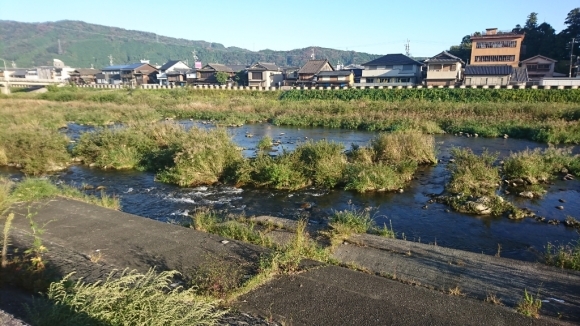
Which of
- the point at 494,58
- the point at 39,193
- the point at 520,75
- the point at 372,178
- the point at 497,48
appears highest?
the point at 497,48

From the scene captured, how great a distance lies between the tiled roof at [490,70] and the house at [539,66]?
593cm

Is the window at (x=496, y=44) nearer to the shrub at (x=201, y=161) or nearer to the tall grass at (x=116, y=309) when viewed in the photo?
the shrub at (x=201, y=161)

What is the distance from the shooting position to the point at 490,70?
4441cm

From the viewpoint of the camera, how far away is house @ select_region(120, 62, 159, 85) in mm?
78250

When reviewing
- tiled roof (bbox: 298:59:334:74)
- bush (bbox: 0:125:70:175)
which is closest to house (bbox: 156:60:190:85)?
tiled roof (bbox: 298:59:334:74)

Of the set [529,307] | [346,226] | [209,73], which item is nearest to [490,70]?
[346,226]

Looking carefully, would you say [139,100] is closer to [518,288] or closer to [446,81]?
[446,81]

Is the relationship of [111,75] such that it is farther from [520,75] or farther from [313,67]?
[520,75]

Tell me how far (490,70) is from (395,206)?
41.7m

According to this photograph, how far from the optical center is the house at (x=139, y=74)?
→ 78250mm

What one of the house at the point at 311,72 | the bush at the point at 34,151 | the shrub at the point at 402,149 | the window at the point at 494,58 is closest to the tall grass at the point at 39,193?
the bush at the point at 34,151

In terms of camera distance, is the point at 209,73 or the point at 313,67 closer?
the point at 313,67

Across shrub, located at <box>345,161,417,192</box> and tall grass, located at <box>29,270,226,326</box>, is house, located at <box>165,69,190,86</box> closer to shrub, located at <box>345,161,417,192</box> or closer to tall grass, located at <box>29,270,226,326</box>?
shrub, located at <box>345,161,417,192</box>

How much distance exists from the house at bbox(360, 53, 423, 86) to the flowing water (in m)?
39.6
